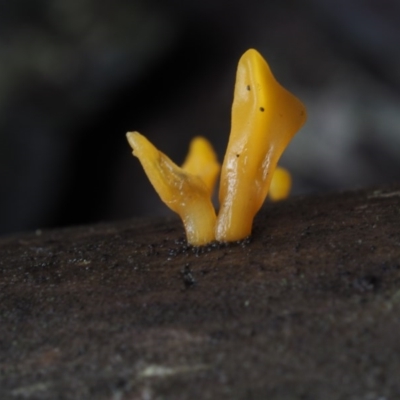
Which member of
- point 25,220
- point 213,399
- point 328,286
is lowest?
point 25,220

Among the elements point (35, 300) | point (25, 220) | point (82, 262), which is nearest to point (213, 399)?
point (35, 300)

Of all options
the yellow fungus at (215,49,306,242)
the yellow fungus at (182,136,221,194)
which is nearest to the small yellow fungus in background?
the yellow fungus at (215,49,306,242)

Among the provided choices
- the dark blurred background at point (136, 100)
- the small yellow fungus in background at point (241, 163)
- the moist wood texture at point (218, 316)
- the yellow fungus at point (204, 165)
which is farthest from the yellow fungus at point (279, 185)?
the dark blurred background at point (136, 100)

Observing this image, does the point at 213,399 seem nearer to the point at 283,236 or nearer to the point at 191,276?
the point at 191,276

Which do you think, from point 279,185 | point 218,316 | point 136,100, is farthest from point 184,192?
point 136,100

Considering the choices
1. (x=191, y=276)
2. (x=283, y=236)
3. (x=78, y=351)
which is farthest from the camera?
(x=283, y=236)

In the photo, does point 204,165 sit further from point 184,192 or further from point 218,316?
point 218,316
